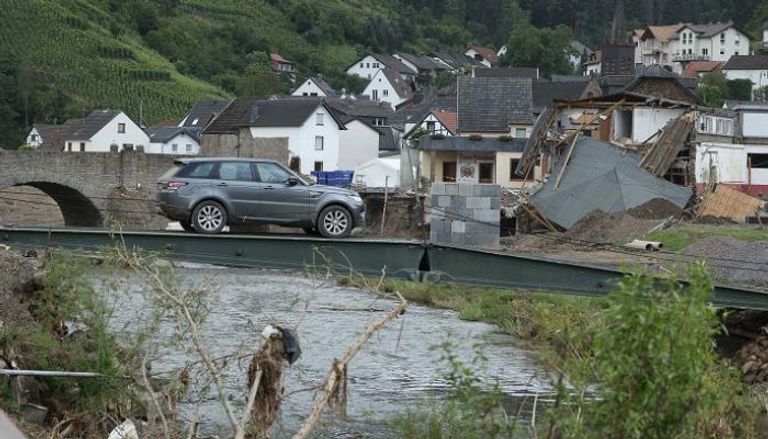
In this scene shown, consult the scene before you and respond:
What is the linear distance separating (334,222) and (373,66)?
121181 mm

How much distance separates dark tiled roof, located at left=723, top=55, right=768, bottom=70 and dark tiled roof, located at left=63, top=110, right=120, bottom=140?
6404 centimetres

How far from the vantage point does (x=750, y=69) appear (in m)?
127

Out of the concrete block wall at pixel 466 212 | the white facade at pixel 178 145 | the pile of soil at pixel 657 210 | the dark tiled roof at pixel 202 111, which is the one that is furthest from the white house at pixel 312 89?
the concrete block wall at pixel 466 212

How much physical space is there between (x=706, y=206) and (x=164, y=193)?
89.5 ft

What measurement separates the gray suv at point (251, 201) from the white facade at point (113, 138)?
59534 mm

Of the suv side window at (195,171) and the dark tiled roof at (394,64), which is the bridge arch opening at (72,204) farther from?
the dark tiled roof at (394,64)

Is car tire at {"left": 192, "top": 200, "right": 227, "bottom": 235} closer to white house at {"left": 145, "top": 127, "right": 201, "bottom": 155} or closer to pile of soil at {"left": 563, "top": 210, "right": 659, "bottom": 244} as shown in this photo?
pile of soil at {"left": 563, "top": 210, "right": 659, "bottom": 244}

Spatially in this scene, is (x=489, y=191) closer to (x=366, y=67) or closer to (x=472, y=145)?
(x=472, y=145)

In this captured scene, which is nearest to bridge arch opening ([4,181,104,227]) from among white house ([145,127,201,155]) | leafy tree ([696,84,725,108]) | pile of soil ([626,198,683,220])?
pile of soil ([626,198,683,220])

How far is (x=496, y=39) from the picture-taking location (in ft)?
598

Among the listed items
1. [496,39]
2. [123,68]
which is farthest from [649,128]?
[496,39]

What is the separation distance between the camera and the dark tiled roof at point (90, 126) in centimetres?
8344

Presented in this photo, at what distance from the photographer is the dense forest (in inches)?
3981

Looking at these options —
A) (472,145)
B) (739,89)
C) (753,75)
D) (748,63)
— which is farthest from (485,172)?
(748,63)
